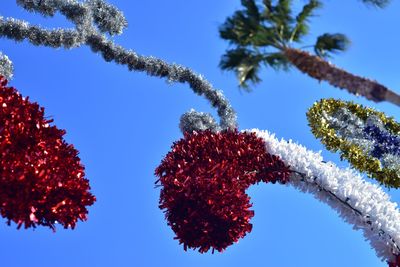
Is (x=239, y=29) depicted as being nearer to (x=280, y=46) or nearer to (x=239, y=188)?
(x=280, y=46)

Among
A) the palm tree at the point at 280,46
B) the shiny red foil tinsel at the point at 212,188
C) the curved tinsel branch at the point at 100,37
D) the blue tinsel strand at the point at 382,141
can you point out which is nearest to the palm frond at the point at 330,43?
the palm tree at the point at 280,46

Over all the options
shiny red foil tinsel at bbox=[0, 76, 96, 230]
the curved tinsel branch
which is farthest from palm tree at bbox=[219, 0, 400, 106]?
the curved tinsel branch

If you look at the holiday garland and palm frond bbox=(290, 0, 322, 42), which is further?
the holiday garland

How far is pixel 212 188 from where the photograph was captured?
47.2ft

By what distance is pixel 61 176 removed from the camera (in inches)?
457

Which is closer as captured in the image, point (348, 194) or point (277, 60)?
point (277, 60)

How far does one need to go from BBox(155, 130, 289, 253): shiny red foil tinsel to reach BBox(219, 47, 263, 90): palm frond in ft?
12.6

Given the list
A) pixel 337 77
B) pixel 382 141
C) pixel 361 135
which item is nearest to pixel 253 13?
pixel 337 77

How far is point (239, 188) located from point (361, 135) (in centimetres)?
752

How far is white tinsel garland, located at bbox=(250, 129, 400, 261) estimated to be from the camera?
14.2 m

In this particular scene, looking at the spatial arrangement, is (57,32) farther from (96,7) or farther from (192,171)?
(192,171)

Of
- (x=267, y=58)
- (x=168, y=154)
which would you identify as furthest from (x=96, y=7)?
(x=267, y=58)

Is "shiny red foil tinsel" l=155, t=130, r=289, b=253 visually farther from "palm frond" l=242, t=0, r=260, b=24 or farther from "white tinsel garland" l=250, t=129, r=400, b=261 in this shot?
"palm frond" l=242, t=0, r=260, b=24

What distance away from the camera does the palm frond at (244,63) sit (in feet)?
36.6
